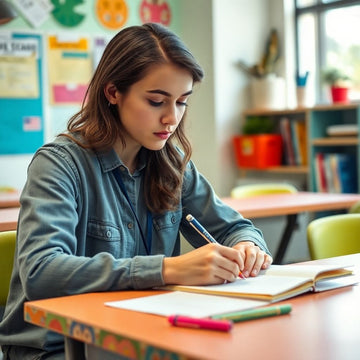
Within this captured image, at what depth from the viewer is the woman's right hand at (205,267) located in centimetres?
135

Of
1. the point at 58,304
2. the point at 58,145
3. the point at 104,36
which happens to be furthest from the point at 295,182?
the point at 58,304

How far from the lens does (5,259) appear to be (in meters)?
1.85

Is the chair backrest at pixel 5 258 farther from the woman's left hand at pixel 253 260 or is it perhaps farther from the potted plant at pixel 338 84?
the potted plant at pixel 338 84

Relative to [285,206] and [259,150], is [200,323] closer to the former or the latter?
[285,206]

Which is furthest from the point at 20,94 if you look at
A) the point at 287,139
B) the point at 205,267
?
the point at 205,267

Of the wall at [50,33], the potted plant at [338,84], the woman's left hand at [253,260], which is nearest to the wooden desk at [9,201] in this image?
the wall at [50,33]

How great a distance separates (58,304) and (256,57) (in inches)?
Answer: 185

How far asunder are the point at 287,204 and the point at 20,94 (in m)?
2.27

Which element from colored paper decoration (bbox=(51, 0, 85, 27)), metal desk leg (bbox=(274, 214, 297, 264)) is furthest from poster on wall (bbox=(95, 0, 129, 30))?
metal desk leg (bbox=(274, 214, 297, 264))

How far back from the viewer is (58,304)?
1.24 metres

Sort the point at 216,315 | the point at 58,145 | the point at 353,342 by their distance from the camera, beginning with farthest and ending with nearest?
the point at 58,145
the point at 216,315
the point at 353,342

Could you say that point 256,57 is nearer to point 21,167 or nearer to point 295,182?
point 295,182

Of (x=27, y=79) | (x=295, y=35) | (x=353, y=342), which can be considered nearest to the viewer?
(x=353, y=342)

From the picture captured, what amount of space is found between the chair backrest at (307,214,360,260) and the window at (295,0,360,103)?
305cm
